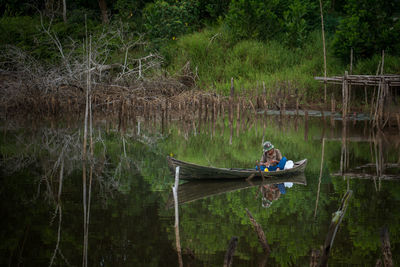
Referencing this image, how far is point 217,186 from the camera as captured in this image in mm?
9289

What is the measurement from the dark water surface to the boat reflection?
3 cm

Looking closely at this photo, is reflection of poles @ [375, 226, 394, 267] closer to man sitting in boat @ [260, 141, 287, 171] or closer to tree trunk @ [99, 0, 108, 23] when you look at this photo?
man sitting in boat @ [260, 141, 287, 171]

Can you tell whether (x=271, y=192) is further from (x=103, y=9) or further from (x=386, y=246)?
(x=103, y=9)

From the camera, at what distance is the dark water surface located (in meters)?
5.74

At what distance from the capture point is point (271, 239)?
6.22 meters

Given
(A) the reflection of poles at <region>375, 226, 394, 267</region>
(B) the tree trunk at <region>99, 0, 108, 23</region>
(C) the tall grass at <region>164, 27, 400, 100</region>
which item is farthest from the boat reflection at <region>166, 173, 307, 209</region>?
(B) the tree trunk at <region>99, 0, 108, 23</region>

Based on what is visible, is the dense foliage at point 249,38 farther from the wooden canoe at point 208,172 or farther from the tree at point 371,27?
the wooden canoe at point 208,172

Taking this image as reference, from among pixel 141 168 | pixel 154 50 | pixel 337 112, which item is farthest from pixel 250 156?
pixel 154 50

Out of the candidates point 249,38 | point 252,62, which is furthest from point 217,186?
point 249,38

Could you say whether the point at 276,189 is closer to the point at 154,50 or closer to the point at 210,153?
the point at 210,153

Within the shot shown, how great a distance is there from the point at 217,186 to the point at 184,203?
4.69ft

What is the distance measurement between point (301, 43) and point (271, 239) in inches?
825

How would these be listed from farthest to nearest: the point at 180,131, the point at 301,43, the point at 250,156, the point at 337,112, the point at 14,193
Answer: the point at 301,43
the point at 337,112
the point at 180,131
the point at 250,156
the point at 14,193

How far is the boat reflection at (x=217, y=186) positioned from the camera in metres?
8.49
